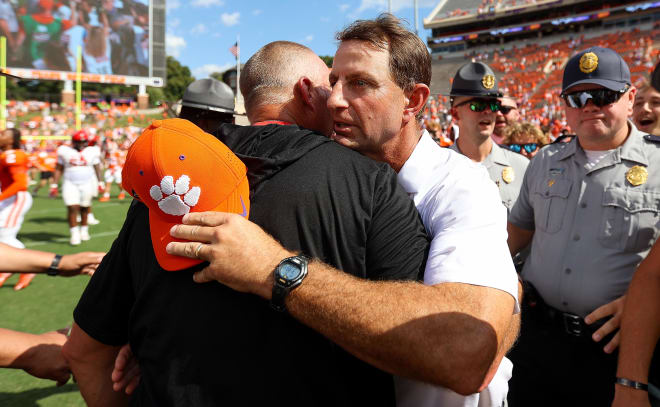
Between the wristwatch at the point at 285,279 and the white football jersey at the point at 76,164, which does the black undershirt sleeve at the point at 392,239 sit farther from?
the white football jersey at the point at 76,164

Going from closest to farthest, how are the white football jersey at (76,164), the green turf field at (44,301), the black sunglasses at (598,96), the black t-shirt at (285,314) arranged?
the black t-shirt at (285,314)
the black sunglasses at (598,96)
the green turf field at (44,301)
the white football jersey at (76,164)

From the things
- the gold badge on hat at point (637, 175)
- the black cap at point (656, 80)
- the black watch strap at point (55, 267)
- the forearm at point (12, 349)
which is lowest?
the forearm at point (12, 349)

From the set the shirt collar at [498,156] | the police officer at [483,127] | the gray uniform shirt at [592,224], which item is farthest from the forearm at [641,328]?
the shirt collar at [498,156]

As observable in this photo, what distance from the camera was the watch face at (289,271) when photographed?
114cm

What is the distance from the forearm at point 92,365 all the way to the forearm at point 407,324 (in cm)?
93

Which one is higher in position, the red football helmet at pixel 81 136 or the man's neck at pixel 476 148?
the man's neck at pixel 476 148

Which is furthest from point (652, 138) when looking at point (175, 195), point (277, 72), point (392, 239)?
point (175, 195)

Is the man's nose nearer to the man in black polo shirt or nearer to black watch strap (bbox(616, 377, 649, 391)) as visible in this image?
the man in black polo shirt

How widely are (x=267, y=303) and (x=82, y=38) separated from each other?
54.3 m

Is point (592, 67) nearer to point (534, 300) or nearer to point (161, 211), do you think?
point (534, 300)

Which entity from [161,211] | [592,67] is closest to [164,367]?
[161,211]

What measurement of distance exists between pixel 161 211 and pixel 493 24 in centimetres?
6088

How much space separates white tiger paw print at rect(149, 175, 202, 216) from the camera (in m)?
1.11

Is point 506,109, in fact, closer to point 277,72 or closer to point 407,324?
point 277,72
